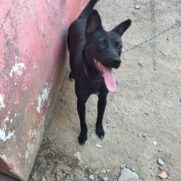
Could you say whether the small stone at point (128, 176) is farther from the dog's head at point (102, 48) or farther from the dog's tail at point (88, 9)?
the dog's tail at point (88, 9)

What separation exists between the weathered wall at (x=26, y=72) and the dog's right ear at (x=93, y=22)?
12.9 inches

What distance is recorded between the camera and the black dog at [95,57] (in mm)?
2916

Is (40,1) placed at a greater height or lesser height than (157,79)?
greater

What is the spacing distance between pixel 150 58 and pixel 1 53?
2.40 m

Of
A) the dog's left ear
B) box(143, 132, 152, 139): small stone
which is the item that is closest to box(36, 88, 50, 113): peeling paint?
the dog's left ear

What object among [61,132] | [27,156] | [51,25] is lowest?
[61,132]

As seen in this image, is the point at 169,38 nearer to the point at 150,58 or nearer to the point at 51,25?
the point at 150,58

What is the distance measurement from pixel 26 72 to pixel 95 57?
56 cm

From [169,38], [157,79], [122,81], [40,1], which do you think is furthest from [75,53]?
[169,38]

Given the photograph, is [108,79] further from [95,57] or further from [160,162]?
[160,162]

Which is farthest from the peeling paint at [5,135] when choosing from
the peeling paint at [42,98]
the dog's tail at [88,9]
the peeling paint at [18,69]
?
the dog's tail at [88,9]

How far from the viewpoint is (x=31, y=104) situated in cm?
289

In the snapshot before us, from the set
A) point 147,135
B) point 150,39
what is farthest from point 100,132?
point 150,39

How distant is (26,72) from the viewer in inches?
106
